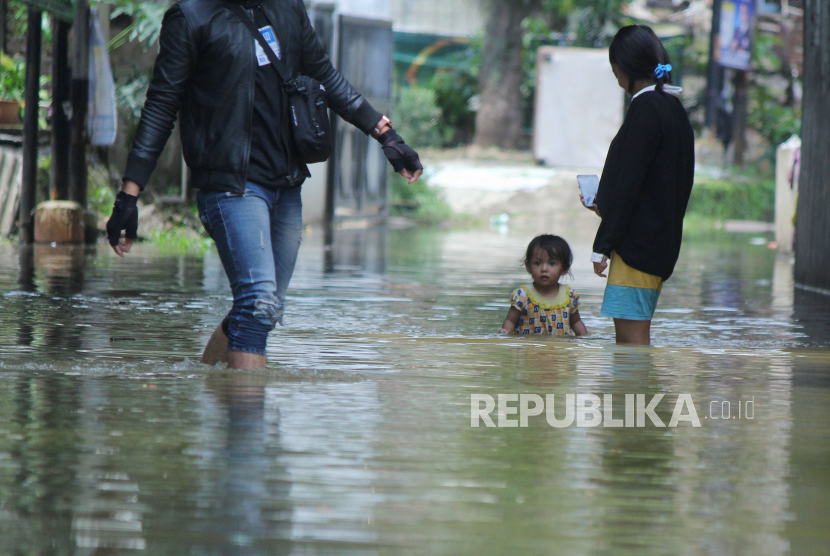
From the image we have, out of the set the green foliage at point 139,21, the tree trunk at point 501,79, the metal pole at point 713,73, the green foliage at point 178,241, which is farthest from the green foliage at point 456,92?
the green foliage at point 178,241

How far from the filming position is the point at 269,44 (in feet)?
15.6

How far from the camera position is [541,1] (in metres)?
27.5

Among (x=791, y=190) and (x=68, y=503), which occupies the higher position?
(x=791, y=190)

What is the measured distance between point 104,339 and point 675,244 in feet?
8.70

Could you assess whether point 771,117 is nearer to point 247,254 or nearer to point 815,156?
point 815,156

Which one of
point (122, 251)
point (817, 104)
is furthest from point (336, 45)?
point (122, 251)

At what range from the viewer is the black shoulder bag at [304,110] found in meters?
4.75

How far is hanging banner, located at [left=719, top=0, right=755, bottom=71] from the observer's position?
85.7 feet

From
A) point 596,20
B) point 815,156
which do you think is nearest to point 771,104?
point 596,20

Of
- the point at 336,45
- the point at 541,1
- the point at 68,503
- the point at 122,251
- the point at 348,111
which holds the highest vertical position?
the point at 541,1

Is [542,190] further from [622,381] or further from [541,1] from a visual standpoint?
[622,381]

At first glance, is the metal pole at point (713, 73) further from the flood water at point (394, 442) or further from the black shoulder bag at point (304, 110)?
the black shoulder bag at point (304, 110)

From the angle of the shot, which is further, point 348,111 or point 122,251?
point 348,111

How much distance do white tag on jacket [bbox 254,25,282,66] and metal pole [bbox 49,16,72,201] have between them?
27.3 ft
